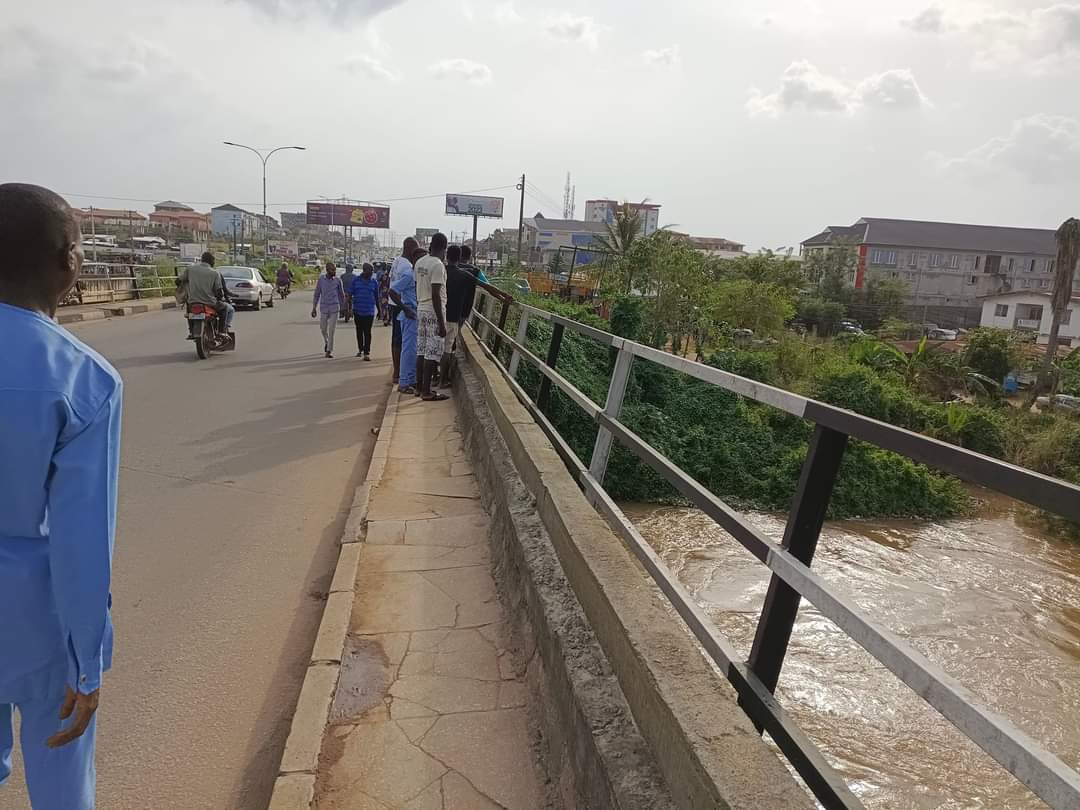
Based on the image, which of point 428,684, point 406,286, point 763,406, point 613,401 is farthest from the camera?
point 763,406

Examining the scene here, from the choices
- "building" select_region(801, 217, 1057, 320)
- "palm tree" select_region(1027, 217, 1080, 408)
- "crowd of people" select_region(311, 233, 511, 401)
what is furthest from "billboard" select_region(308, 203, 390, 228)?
"crowd of people" select_region(311, 233, 511, 401)

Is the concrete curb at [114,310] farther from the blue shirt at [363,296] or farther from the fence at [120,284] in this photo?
the blue shirt at [363,296]

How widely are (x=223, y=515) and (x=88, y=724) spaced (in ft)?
12.5

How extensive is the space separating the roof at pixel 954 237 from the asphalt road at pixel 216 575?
7754cm

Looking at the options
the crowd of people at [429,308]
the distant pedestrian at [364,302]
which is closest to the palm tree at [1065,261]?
the distant pedestrian at [364,302]

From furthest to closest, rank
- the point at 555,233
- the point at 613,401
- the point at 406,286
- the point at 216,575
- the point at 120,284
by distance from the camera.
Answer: the point at 555,233 < the point at 120,284 < the point at 406,286 < the point at 216,575 < the point at 613,401

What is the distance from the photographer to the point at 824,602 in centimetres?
155

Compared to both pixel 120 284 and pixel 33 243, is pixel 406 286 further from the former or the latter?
pixel 120 284

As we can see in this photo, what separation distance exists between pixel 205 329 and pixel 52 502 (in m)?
11.7

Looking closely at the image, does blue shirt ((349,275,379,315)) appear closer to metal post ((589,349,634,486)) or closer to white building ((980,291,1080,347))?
metal post ((589,349,634,486))

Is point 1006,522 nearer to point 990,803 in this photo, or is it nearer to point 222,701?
point 990,803

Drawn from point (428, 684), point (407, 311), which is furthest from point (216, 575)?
point (407, 311)

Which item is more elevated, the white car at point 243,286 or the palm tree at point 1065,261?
Answer: the palm tree at point 1065,261

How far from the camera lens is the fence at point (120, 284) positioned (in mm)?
20500
